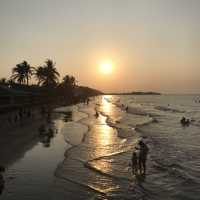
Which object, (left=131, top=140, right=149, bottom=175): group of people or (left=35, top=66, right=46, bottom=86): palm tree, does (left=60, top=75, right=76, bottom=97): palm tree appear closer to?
(left=35, top=66, right=46, bottom=86): palm tree

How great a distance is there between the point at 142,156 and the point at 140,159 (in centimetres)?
38

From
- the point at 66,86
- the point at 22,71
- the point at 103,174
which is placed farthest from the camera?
the point at 66,86

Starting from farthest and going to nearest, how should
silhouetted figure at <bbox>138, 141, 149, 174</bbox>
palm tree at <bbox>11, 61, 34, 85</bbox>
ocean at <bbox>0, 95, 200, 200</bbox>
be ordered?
1. palm tree at <bbox>11, 61, 34, 85</bbox>
2. silhouetted figure at <bbox>138, 141, 149, 174</bbox>
3. ocean at <bbox>0, 95, 200, 200</bbox>

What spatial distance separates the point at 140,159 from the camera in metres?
20.5

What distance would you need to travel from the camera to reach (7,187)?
609 inches

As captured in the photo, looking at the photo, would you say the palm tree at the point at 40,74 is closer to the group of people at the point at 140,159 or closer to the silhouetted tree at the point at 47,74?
the silhouetted tree at the point at 47,74

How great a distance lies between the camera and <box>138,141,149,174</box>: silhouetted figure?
1989 cm

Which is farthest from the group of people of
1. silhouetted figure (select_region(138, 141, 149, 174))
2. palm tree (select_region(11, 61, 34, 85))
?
palm tree (select_region(11, 61, 34, 85))

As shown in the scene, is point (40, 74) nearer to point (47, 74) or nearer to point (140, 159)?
point (47, 74)

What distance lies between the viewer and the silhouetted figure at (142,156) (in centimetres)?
1989

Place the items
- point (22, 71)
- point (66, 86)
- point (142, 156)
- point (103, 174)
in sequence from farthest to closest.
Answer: point (66, 86) → point (22, 71) → point (142, 156) → point (103, 174)

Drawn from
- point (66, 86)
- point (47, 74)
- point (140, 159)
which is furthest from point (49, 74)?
point (140, 159)

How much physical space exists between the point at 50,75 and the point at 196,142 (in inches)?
2746

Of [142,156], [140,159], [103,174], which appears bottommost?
[103,174]
